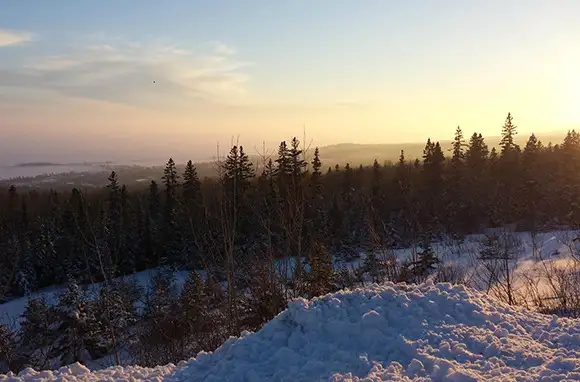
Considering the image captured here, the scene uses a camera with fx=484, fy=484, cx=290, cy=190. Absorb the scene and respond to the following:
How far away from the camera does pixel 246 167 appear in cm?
3938

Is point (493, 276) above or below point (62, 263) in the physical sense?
above

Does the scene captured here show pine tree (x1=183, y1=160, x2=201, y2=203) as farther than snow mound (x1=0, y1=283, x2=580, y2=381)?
Yes

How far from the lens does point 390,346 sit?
5605 millimetres

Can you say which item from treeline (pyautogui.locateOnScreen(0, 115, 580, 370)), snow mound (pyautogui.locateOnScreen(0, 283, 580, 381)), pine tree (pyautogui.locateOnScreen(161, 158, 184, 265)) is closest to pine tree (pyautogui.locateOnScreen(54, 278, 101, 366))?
treeline (pyautogui.locateOnScreen(0, 115, 580, 370))

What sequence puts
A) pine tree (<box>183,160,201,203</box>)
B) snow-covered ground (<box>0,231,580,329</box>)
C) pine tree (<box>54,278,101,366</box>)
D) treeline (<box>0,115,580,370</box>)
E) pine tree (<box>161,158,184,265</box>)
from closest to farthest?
snow-covered ground (<box>0,231,580,329</box>)
pine tree (<box>54,278,101,366</box>)
treeline (<box>0,115,580,370</box>)
pine tree (<box>161,158,184,265</box>)
pine tree (<box>183,160,201,203</box>)

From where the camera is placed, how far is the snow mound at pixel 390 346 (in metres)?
5.06

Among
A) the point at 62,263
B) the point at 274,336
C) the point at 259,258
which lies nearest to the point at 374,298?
the point at 274,336

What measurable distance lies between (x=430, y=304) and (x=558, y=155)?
53.1 metres

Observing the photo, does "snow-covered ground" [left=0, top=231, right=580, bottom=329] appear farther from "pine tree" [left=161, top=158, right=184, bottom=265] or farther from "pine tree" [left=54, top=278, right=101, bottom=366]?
"pine tree" [left=161, top=158, right=184, bottom=265]

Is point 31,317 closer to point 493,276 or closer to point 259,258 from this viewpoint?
point 259,258

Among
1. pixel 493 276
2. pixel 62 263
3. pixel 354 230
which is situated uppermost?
pixel 493 276

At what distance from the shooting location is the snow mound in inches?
199

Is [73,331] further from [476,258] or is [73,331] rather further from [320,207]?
[320,207]

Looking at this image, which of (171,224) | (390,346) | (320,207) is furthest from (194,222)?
(390,346)
